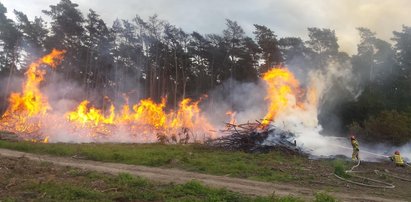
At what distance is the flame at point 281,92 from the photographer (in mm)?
30297

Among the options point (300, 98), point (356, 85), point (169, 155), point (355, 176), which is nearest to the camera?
point (355, 176)

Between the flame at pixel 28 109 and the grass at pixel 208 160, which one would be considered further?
the flame at pixel 28 109

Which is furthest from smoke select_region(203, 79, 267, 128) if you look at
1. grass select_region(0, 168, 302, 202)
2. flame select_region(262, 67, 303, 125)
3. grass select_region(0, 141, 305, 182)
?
grass select_region(0, 168, 302, 202)

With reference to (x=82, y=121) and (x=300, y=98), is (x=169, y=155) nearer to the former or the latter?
(x=300, y=98)

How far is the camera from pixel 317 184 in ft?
56.9

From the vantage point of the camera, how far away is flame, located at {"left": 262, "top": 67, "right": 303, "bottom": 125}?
30.3 m

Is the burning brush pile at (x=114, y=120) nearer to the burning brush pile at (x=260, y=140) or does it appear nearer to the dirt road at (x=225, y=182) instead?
the burning brush pile at (x=260, y=140)

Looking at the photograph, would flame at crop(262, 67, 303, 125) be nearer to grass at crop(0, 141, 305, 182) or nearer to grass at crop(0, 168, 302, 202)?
grass at crop(0, 141, 305, 182)

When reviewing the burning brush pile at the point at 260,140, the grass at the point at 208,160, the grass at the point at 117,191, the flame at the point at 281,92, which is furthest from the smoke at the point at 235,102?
the grass at the point at 117,191

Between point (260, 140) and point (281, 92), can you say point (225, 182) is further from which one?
point (281, 92)

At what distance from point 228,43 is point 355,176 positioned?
159 feet

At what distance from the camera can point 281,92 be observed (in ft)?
102

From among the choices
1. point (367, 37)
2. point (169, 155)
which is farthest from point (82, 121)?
point (367, 37)

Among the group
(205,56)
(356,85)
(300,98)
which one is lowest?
(300,98)
